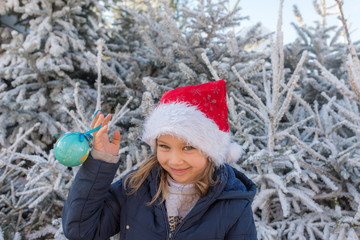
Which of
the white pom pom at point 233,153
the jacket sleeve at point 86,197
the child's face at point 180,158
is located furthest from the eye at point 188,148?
the jacket sleeve at point 86,197

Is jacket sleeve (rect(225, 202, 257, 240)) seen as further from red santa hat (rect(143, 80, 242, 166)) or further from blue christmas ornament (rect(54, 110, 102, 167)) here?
blue christmas ornament (rect(54, 110, 102, 167))

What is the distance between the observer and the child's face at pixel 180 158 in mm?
1397

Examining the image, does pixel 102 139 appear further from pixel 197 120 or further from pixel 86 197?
pixel 197 120

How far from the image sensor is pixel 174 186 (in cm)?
154

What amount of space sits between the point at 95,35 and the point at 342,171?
3435mm

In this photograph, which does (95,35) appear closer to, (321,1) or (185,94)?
(185,94)

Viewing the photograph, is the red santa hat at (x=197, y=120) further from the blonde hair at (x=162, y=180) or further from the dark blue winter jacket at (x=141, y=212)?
the dark blue winter jacket at (x=141, y=212)

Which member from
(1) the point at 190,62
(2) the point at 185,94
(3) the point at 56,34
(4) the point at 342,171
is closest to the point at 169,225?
(2) the point at 185,94

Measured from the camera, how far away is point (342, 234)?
66.3 inches

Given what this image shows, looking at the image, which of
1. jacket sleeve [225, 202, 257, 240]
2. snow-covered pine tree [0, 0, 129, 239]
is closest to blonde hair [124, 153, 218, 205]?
jacket sleeve [225, 202, 257, 240]

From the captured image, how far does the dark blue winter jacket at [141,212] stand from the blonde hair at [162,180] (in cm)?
3

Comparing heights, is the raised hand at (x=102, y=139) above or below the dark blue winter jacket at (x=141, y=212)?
above

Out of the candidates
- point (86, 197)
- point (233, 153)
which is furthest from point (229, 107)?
point (86, 197)

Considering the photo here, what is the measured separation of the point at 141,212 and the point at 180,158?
0.41 metres
